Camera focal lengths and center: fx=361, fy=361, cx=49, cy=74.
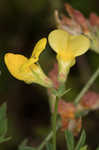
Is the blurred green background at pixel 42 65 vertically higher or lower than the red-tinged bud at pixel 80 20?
lower

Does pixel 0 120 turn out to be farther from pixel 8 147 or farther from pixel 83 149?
pixel 8 147

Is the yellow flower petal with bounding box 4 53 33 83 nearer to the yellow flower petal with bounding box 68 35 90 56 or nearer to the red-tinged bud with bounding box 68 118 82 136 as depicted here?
the yellow flower petal with bounding box 68 35 90 56

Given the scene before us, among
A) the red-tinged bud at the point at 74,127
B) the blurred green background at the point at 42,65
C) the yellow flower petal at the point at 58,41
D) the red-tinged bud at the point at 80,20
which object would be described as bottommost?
the blurred green background at the point at 42,65

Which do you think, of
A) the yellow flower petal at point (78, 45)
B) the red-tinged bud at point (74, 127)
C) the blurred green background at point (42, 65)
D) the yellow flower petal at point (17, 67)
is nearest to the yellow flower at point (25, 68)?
the yellow flower petal at point (17, 67)

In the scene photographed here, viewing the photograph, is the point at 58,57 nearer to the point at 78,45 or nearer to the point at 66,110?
the point at 78,45

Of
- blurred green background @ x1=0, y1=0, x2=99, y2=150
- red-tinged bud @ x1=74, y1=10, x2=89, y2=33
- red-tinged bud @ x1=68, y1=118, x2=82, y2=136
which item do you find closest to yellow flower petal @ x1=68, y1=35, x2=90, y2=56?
red-tinged bud @ x1=68, y1=118, x2=82, y2=136

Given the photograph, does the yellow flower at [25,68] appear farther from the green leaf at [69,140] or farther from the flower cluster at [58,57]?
the green leaf at [69,140]

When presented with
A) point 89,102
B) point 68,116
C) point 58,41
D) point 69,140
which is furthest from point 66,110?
point 58,41
